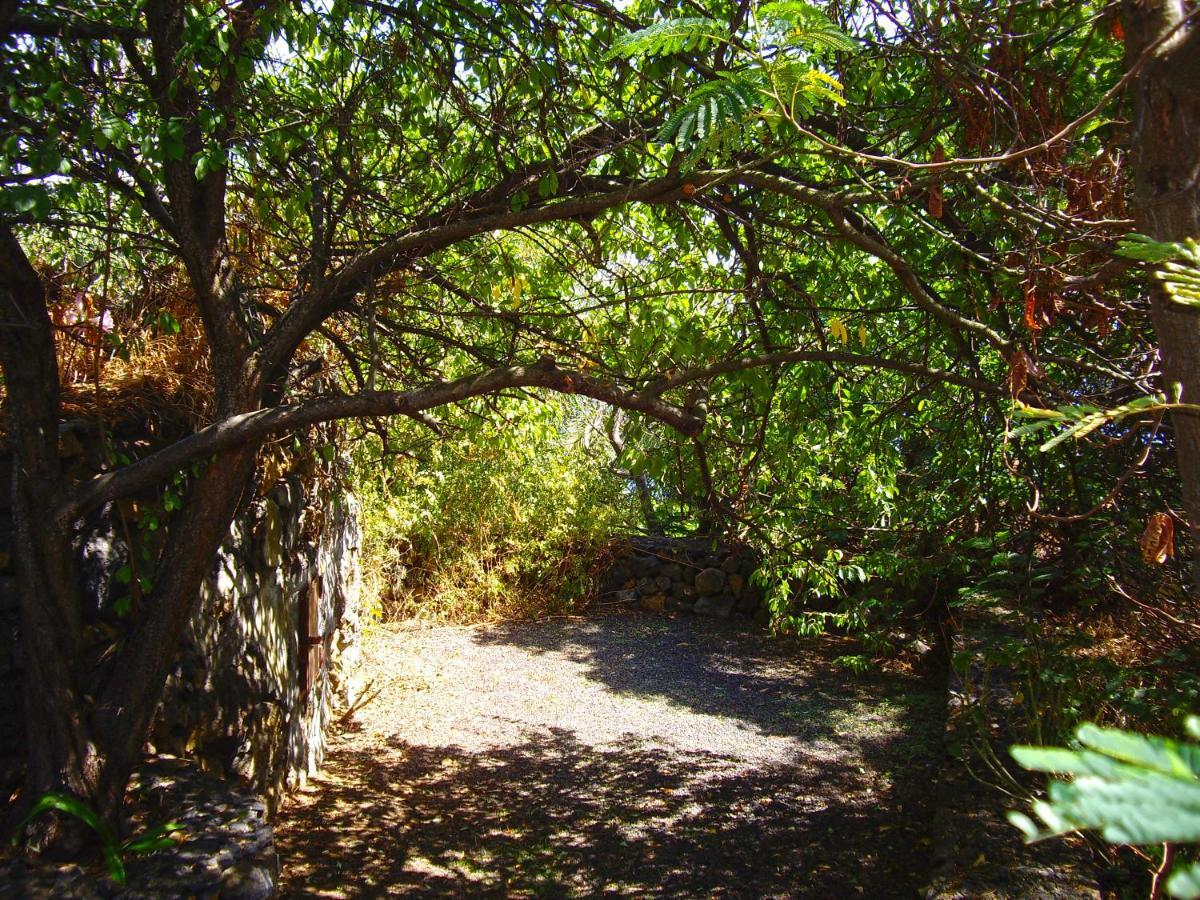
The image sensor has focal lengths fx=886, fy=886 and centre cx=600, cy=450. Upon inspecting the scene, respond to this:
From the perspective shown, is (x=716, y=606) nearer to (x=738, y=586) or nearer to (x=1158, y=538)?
(x=738, y=586)

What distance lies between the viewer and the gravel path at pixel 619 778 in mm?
4539

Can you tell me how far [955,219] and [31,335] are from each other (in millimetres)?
3595

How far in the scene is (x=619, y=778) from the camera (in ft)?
19.6

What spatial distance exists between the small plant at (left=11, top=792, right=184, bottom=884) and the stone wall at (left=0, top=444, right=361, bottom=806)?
1.80ft

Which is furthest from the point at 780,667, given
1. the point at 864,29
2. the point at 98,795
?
the point at 98,795

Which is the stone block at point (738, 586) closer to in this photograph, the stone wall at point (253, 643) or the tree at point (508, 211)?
the stone wall at point (253, 643)

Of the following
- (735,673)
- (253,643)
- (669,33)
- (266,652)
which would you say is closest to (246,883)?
(253,643)

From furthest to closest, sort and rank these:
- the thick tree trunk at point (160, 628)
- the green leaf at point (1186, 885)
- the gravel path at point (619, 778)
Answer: the gravel path at point (619, 778), the thick tree trunk at point (160, 628), the green leaf at point (1186, 885)

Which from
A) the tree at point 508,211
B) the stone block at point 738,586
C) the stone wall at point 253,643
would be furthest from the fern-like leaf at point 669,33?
the stone block at point 738,586

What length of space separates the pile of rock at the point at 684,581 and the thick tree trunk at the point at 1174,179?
30.8ft

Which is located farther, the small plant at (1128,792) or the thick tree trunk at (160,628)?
the thick tree trunk at (160,628)

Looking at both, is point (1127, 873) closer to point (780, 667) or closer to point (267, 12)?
point (267, 12)

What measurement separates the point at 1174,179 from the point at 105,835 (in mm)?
3382

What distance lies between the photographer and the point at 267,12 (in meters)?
3.12
